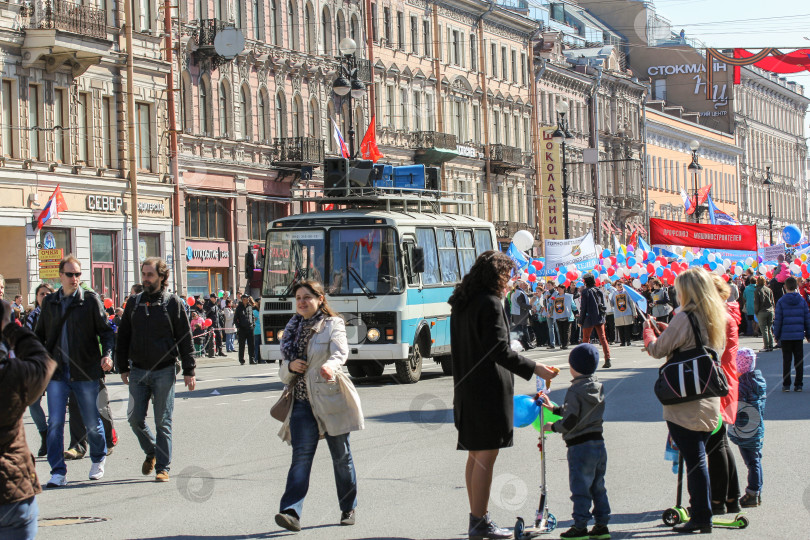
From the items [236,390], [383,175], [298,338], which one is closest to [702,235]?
[383,175]

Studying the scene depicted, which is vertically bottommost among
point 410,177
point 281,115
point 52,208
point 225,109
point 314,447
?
point 314,447

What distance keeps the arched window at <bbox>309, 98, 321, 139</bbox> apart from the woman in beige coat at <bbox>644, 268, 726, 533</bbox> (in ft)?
130

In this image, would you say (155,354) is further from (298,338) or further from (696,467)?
(696,467)

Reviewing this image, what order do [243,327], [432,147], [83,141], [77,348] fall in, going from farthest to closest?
[432,147] → [83,141] → [243,327] → [77,348]

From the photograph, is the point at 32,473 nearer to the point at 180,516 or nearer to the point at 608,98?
the point at 180,516

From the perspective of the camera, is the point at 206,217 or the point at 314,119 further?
the point at 314,119

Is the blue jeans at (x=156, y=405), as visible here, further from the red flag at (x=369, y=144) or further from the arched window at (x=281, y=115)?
the arched window at (x=281, y=115)

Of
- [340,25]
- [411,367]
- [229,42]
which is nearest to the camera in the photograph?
[411,367]

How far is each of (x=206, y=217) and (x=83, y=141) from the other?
21.4 ft

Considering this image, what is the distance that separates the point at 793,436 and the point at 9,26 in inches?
1002

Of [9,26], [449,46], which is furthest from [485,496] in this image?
[449,46]

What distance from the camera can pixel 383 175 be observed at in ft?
79.6

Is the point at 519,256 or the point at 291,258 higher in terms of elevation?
the point at 519,256

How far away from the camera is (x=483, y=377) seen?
789 centimetres
